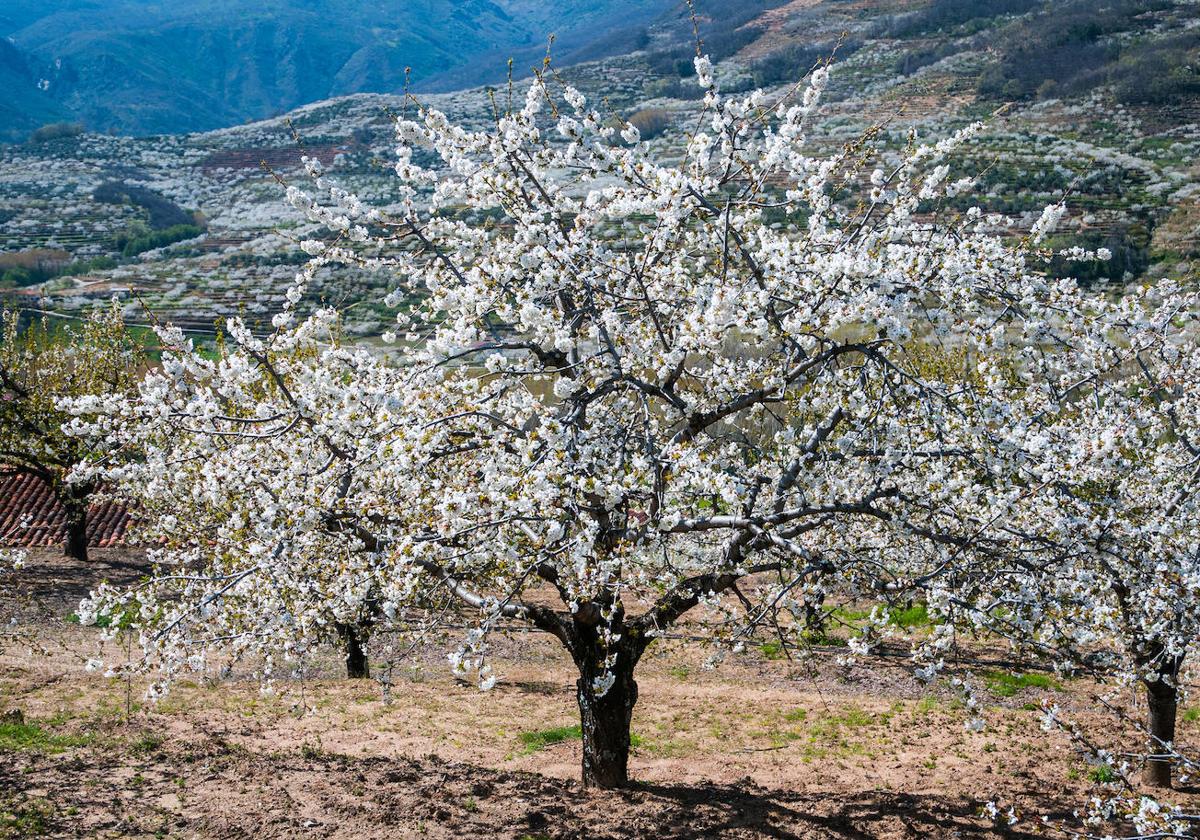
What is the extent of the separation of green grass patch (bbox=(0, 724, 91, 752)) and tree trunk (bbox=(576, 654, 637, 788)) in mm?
5206

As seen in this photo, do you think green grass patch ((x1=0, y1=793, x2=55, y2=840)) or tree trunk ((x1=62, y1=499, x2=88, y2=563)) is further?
tree trunk ((x1=62, y1=499, x2=88, y2=563))

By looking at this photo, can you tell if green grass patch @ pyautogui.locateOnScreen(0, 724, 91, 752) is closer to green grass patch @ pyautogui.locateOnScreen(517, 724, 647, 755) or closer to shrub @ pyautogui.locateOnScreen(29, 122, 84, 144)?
green grass patch @ pyautogui.locateOnScreen(517, 724, 647, 755)

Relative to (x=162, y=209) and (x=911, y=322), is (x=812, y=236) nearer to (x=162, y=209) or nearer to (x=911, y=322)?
(x=911, y=322)

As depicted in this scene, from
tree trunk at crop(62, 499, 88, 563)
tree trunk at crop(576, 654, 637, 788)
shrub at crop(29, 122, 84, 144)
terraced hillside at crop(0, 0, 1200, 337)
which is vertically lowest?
tree trunk at crop(576, 654, 637, 788)

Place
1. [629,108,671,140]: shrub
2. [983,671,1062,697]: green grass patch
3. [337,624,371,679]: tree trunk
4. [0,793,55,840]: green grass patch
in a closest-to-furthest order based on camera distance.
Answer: [0,793,55,840]: green grass patch, [337,624,371,679]: tree trunk, [983,671,1062,697]: green grass patch, [629,108,671,140]: shrub

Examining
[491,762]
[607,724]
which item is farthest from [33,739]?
[607,724]

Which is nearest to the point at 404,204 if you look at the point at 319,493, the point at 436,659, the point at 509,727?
the point at 319,493

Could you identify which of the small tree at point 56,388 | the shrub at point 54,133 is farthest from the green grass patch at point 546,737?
the shrub at point 54,133

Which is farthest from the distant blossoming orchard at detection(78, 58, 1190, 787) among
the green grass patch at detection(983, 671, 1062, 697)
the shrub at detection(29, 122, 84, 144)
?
the shrub at detection(29, 122, 84, 144)

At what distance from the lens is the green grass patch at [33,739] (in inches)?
334

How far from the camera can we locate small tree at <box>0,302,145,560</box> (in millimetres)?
19672

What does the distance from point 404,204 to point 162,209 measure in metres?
118

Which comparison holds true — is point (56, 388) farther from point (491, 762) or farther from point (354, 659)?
point (491, 762)

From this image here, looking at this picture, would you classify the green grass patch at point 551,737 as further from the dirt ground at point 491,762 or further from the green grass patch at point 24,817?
the green grass patch at point 24,817
